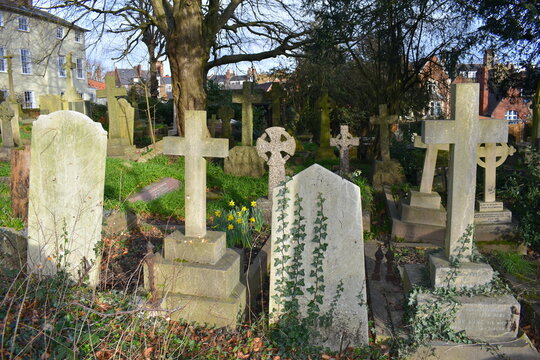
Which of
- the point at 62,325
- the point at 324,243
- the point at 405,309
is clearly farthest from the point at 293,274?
the point at 62,325

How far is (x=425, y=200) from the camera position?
7551 mm

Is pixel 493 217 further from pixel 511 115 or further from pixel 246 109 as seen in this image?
pixel 511 115

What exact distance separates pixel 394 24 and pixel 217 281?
33.4ft

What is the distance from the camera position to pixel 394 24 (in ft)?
40.2

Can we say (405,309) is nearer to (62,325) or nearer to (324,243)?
(324,243)

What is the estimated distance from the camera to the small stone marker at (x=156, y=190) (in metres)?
8.62

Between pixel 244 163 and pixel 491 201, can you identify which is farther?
pixel 244 163

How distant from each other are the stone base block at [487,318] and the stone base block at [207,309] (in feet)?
5.47

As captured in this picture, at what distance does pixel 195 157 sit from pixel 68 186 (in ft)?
4.61

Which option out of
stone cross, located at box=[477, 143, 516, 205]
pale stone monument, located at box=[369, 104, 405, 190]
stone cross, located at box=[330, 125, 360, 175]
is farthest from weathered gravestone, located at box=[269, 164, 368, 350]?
stone cross, located at box=[330, 125, 360, 175]

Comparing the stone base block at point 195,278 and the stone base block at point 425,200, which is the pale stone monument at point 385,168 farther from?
the stone base block at point 195,278

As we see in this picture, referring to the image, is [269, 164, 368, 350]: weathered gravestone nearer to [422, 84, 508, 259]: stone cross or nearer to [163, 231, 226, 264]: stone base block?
[163, 231, 226, 264]: stone base block

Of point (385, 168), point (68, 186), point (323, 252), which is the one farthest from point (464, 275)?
point (385, 168)

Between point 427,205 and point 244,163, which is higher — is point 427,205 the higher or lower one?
the lower one
